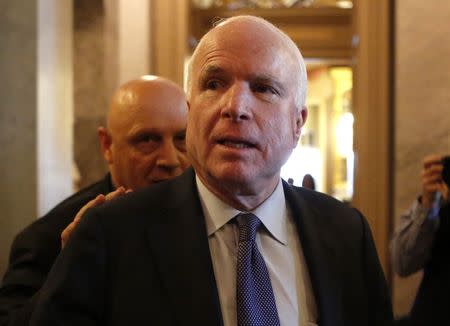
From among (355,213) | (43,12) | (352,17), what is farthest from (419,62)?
(355,213)

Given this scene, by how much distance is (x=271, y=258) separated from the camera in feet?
4.66

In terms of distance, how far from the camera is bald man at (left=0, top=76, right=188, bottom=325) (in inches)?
68.2

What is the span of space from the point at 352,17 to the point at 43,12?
2.62 metres

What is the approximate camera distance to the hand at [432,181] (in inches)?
104

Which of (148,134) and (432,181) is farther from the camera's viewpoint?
(432,181)

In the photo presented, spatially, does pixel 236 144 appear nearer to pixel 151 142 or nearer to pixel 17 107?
pixel 151 142

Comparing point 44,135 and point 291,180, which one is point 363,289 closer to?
point 291,180

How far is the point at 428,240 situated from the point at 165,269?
1621 mm

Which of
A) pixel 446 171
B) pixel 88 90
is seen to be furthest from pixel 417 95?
pixel 88 90

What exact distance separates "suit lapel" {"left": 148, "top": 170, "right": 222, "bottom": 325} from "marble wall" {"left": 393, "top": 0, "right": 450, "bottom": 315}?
292cm

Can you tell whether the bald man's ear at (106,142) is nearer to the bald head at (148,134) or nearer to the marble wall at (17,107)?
the bald head at (148,134)

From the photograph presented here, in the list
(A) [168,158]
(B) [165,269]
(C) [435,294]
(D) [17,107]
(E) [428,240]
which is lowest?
(C) [435,294]

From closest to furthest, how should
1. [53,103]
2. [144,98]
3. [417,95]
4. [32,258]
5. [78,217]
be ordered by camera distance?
1. [78,217]
2. [32,258]
3. [144,98]
4. [53,103]
5. [417,95]

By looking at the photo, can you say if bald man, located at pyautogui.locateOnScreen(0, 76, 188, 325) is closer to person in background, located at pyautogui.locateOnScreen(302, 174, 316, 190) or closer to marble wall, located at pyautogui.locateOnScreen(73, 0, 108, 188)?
person in background, located at pyautogui.locateOnScreen(302, 174, 316, 190)
